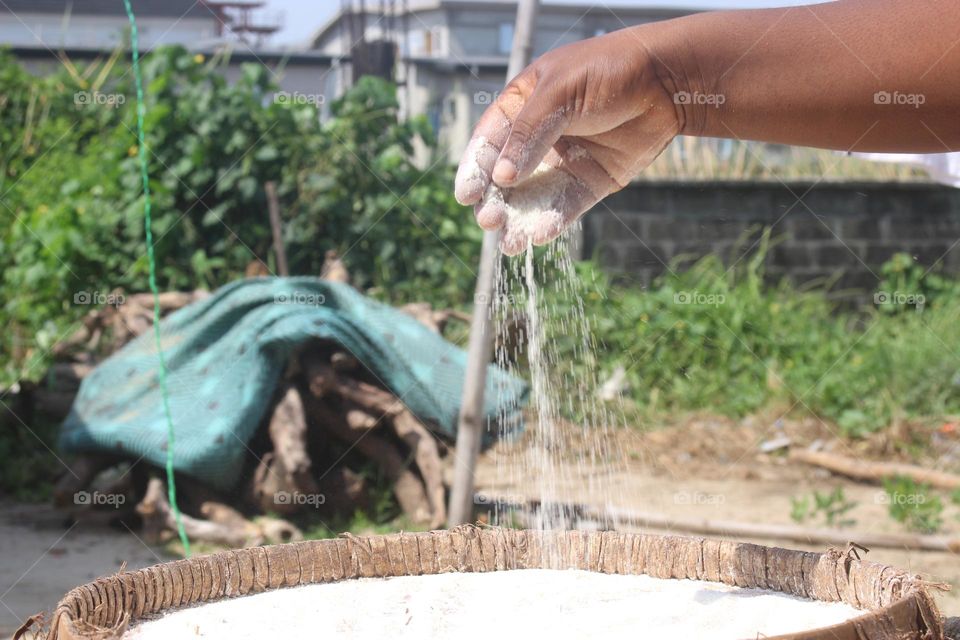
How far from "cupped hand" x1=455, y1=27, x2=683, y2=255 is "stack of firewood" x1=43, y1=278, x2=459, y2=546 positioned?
2891 mm

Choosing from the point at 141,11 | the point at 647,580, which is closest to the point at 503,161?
the point at 647,580

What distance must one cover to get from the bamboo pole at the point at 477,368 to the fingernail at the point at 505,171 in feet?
8.22

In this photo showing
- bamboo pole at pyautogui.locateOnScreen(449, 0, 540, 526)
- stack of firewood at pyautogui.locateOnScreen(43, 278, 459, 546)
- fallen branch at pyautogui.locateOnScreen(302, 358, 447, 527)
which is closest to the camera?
A: bamboo pole at pyautogui.locateOnScreen(449, 0, 540, 526)

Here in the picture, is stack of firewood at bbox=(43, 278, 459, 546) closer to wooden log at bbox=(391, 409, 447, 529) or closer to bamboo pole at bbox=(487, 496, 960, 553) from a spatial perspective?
wooden log at bbox=(391, 409, 447, 529)

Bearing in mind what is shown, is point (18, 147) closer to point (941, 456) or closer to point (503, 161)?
point (941, 456)

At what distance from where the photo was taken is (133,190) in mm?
6031

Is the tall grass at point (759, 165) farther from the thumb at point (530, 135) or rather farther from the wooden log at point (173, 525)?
the thumb at point (530, 135)

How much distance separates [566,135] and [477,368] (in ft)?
8.51

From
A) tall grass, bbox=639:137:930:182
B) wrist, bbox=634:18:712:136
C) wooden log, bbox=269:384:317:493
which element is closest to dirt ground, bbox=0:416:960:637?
wooden log, bbox=269:384:317:493

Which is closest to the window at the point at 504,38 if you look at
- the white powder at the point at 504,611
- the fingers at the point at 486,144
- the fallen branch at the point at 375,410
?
the fallen branch at the point at 375,410

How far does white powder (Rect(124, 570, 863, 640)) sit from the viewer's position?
1.53 metres

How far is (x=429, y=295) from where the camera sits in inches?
244

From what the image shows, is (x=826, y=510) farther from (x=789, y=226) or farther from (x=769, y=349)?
(x=789, y=226)

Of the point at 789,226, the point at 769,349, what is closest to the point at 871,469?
the point at 769,349
